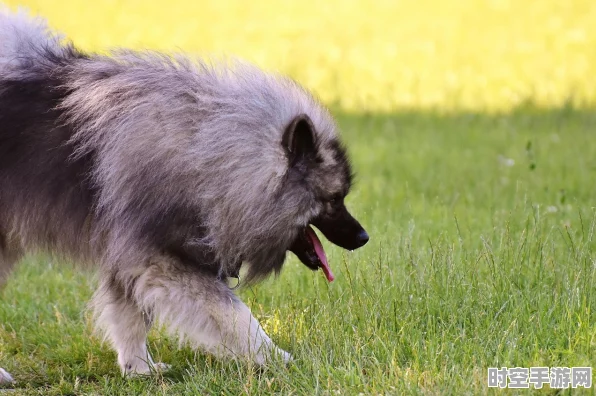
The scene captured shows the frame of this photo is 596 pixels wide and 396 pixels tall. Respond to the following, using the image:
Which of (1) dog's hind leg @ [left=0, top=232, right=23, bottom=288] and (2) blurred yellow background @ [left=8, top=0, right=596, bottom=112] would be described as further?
(2) blurred yellow background @ [left=8, top=0, right=596, bottom=112]

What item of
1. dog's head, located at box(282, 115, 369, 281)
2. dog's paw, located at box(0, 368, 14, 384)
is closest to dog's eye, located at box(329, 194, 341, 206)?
dog's head, located at box(282, 115, 369, 281)

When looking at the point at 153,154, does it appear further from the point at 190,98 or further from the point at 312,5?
the point at 312,5

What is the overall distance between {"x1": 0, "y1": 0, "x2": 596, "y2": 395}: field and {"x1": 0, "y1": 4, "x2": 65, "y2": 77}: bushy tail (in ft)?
2.45

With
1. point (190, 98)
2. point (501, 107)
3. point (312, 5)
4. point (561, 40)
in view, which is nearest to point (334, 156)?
point (190, 98)

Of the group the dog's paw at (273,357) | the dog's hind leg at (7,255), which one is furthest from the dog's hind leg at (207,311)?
the dog's hind leg at (7,255)

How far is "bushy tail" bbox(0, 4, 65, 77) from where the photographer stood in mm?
4488

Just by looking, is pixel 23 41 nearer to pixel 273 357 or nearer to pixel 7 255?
pixel 7 255

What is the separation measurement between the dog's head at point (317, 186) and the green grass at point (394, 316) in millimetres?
312

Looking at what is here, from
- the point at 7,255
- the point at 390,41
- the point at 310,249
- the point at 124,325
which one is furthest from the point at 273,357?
the point at 390,41

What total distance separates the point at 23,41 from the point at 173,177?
119cm

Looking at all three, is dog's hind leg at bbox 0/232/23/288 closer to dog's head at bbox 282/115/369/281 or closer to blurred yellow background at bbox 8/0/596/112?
dog's head at bbox 282/115/369/281

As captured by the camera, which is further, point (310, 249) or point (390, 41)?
point (390, 41)

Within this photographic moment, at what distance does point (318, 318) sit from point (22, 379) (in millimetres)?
1610

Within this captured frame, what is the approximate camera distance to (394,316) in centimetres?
436
